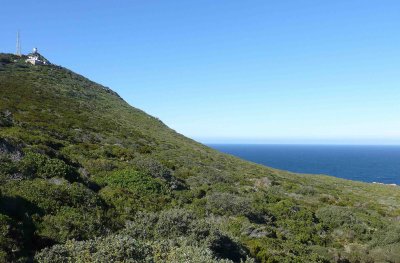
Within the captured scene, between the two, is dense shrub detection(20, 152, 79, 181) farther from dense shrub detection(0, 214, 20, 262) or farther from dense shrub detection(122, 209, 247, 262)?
dense shrub detection(0, 214, 20, 262)

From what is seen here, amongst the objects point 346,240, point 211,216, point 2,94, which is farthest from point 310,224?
point 2,94

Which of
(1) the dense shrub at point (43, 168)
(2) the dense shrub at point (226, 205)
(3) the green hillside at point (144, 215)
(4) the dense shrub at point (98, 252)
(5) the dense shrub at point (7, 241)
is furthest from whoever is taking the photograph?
(2) the dense shrub at point (226, 205)

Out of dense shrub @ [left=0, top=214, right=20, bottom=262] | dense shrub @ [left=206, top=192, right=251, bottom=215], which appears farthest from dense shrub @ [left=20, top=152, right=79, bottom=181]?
dense shrub @ [left=206, top=192, right=251, bottom=215]

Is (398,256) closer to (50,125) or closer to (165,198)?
(165,198)

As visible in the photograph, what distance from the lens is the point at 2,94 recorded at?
34125 millimetres

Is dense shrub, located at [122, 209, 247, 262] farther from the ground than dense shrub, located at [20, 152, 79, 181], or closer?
closer

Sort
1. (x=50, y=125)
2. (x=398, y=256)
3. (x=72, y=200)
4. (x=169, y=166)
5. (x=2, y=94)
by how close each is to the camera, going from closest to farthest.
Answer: (x=72, y=200) → (x=398, y=256) → (x=169, y=166) → (x=50, y=125) → (x=2, y=94)

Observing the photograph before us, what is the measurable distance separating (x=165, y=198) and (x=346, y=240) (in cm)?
919

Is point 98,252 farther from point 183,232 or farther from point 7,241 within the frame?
point 183,232

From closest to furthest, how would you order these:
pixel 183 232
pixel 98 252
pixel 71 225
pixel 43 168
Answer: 1. pixel 98 252
2. pixel 71 225
3. pixel 183 232
4. pixel 43 168

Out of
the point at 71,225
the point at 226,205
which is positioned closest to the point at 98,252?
the point at 71,225

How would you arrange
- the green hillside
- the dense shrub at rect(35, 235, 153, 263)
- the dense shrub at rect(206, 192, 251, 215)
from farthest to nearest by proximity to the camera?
the dense shrub at rect(206, 192, 251, 215), the green hillside, the dense shrub at rect(35, 235, 153, 263)

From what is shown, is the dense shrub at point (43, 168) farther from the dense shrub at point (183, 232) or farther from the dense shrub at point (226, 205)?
the dense shrub at point (226, 205)

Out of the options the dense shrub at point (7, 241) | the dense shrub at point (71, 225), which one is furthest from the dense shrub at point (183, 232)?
the dense shrub at point (7, 241)
